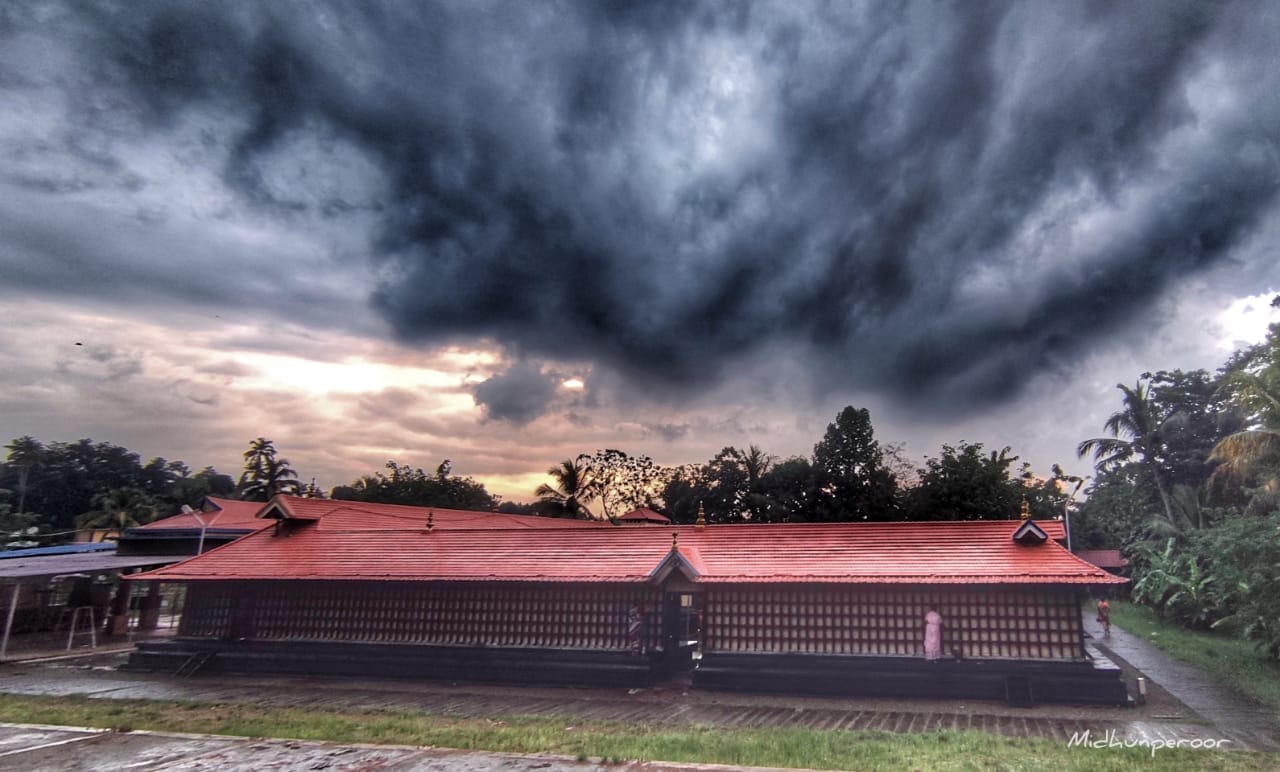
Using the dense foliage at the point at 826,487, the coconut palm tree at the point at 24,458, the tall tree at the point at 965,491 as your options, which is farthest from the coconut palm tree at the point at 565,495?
the coconut palm tree at the point at 24,458

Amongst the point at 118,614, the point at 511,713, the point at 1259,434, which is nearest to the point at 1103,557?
the point at 1259,434

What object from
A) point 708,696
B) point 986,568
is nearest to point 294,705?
point 708,696

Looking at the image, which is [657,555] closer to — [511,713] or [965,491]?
[511,713]

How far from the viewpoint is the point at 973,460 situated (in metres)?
49.0

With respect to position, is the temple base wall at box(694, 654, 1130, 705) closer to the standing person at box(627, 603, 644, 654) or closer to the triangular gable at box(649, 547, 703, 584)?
the standing person at box(627, 603, 644, 654)

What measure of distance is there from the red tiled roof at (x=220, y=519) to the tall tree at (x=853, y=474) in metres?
36.3

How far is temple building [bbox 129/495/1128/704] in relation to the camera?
17297 millimetres

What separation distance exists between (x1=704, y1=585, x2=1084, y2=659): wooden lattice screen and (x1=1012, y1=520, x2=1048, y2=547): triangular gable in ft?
5.25

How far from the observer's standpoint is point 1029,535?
18453mm

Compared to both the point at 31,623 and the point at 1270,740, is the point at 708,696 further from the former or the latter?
the point at 31,623

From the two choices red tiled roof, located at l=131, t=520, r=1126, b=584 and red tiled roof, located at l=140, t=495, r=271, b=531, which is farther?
red tiled roof, located at l=140, t=495, r=271, b=531

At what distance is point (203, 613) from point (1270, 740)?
27.3 metres

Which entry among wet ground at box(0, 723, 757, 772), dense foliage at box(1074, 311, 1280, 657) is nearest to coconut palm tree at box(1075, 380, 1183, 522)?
dense foliage at box(1074, 311, 1280, 657)

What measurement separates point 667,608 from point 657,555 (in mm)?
1437
